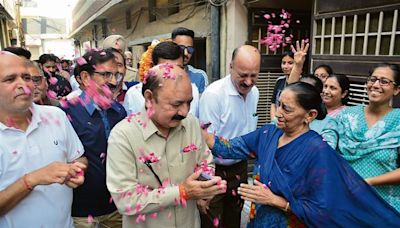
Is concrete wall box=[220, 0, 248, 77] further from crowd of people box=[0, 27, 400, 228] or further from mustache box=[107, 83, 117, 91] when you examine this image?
mustache box=[107, 83, 117, 91]

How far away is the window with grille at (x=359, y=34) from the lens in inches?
134

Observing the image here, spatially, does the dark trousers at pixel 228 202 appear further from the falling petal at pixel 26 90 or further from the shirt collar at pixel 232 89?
the falling petal at pixel 26 90

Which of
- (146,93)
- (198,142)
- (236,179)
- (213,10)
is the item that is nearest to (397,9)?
(236,179)

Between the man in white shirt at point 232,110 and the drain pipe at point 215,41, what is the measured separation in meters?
3.10

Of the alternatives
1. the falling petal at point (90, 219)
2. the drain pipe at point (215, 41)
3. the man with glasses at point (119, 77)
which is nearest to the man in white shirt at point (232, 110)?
the man with glasses at point (119, 77)

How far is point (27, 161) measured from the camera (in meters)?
1.75

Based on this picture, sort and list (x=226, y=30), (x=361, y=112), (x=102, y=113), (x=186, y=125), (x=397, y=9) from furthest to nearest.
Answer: (x=226, y=30), (x=397, y=9), (x=361, y=112), (x=102, y=113), (x=186, y=125)

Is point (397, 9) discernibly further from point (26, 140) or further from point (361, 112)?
point (26, 140)

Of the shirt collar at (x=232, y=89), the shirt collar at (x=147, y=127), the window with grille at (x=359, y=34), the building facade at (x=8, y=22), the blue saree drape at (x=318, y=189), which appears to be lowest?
the blue saree drape at (x=318, y=189)

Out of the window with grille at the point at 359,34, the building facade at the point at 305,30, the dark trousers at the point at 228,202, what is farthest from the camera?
the building facade at the point at 305,30

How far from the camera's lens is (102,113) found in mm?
2389

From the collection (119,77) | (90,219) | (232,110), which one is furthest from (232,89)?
(90,219)

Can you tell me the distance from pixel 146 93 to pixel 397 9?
9.84 feet

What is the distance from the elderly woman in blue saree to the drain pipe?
4361 mm
